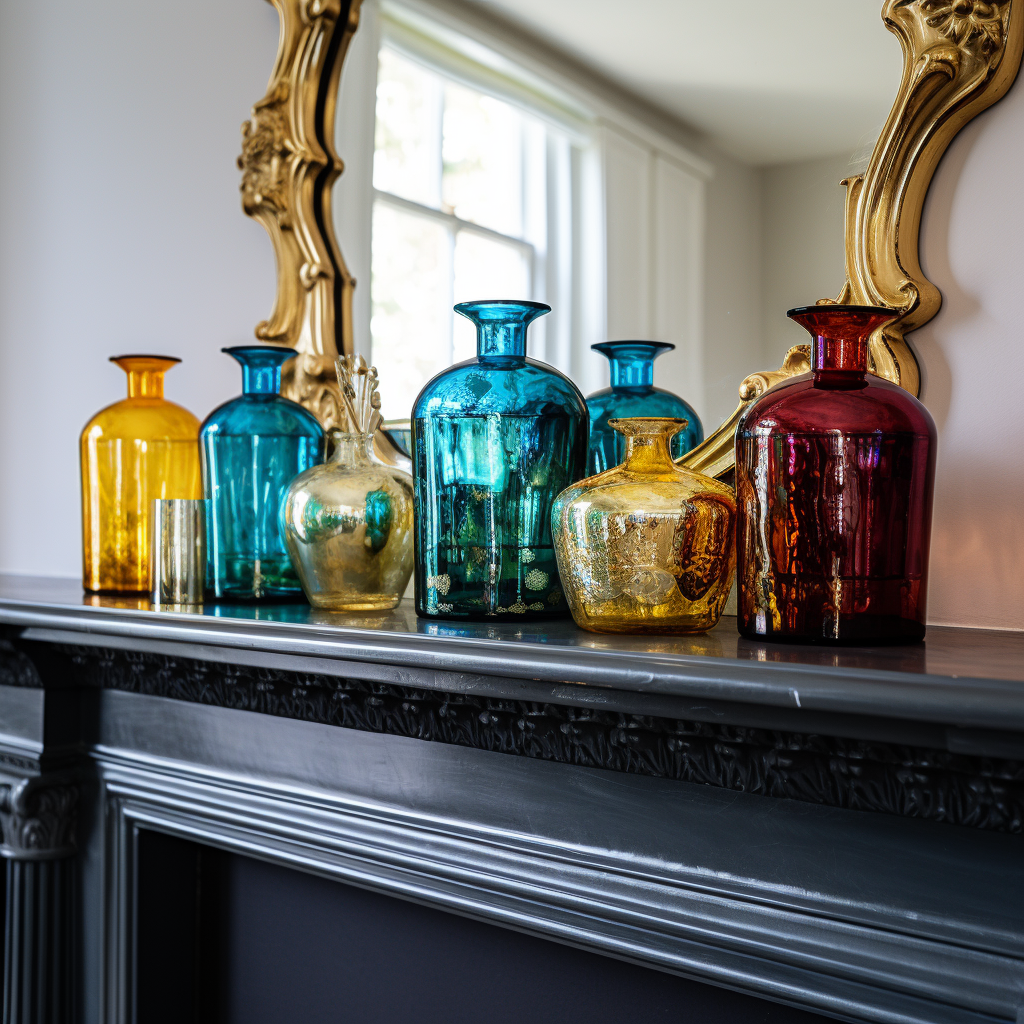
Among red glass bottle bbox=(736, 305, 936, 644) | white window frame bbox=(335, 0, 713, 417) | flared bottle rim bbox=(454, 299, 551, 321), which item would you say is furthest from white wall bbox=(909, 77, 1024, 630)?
flared bottle rim bbox=(454, 299, 551, 321)

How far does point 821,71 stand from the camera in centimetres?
→ 90

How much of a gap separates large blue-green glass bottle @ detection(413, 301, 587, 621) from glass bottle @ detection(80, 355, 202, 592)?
1.67 feet

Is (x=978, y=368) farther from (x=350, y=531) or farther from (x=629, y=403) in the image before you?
(x=350, y=531)

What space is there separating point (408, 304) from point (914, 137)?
1.97ft

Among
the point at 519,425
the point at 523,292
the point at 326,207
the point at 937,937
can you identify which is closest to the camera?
the point at 937,937

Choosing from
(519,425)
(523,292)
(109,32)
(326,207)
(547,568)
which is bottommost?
(547,568)

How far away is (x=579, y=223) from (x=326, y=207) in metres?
0.41

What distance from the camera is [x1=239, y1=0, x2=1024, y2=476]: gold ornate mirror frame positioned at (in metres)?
0.83

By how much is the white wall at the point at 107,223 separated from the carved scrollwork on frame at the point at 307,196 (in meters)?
0.07

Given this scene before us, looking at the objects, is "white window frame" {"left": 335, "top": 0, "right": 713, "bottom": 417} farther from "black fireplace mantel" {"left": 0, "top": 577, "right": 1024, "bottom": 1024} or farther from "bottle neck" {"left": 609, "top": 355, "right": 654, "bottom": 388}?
"black fireplace mantel" {"left": 0, "top": 577, "right": 1024, "bottom": 1024}

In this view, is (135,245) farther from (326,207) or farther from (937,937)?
(937,937)

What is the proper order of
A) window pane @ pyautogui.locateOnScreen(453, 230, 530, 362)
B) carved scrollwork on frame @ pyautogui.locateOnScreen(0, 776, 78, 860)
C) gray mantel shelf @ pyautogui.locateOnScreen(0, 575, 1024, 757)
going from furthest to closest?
carved scrollwork on frame @ pyautogui.locateOnScreen(0, 776, 78, 860) → window pane @ pyautogui.locateOnScreen(453, 230, 530, 362) → gray mantel shelf @ pyautogui.locateOnScreen(0, 575, 1024, 757)

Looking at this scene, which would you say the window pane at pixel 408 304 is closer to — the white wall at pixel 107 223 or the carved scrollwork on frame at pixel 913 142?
the white wall at pixel 107 223

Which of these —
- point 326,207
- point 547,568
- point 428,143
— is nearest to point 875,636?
point 547,568
